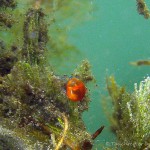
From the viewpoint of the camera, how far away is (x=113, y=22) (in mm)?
64625

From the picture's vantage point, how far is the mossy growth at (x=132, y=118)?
461 centimetres

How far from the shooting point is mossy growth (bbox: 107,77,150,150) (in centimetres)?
461

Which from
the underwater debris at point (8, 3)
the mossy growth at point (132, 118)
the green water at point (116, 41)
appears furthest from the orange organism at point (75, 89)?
the green water at point (116, 41)

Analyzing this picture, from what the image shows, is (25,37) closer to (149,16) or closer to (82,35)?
(149,16)

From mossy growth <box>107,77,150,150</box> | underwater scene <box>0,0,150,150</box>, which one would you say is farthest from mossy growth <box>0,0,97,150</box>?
mossy growth <box>107,77,150,150</box>

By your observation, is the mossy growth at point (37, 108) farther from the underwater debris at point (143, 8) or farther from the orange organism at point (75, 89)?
the underwater debris at point (143, 8)

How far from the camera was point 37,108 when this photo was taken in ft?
14.8

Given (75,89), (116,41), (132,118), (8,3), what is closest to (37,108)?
(75,89)

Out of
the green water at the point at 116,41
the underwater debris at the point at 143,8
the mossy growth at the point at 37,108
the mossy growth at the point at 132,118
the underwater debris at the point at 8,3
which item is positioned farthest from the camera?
the green water at the point at 116,41

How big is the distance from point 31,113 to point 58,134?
0.58 m

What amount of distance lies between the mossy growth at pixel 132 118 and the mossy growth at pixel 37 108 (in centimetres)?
59

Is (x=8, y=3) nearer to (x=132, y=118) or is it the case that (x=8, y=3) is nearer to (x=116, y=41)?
(x=132, y=118)

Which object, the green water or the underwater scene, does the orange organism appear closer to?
the underwater scene

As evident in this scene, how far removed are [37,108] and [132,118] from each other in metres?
1.43
